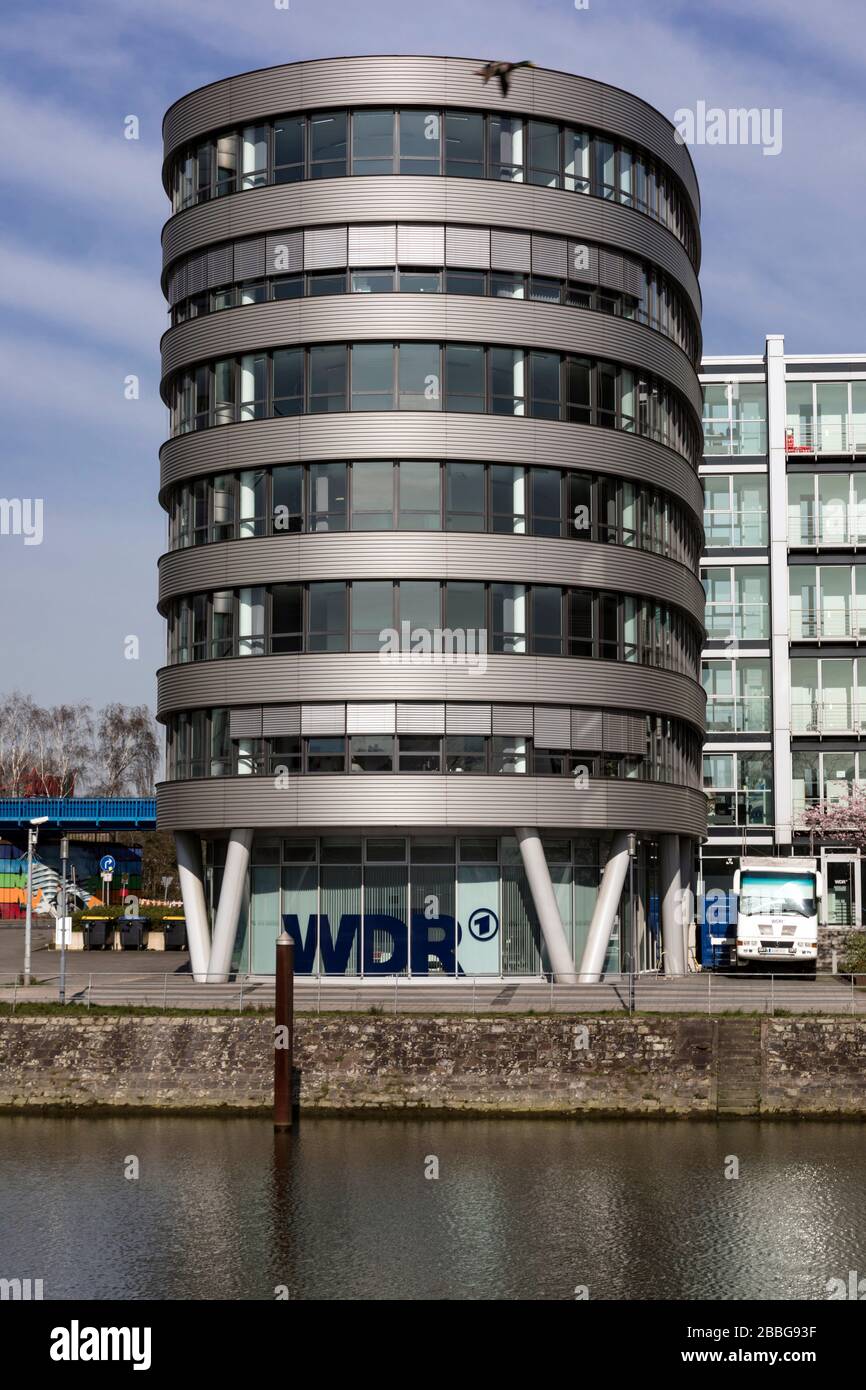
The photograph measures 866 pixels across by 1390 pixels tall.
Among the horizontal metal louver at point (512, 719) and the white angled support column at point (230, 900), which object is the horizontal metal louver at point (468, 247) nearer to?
the horizontal metal louver at point (512, 719)

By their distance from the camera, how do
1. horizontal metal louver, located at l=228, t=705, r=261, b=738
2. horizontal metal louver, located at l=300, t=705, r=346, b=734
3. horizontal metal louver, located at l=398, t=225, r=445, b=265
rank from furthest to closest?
horizontal metal louver, located at l=228, t=705, r=261, b=738
horizontal metal louver, located at l=398, t=225, r=445, b=265
horizontal metal louver, located at l=300, t=705, r=346, b=734

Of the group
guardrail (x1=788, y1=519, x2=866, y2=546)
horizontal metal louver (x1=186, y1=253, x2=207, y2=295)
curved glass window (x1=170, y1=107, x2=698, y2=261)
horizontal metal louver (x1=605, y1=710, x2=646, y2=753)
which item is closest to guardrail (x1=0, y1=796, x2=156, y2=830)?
guardrail (x1=788, y1=519, x2=866, y2=546)

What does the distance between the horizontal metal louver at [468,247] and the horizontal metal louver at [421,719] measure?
39.2 ft

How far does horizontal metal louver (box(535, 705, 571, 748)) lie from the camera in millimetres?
48281

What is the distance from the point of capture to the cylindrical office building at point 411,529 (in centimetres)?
4766

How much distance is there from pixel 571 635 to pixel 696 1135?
16.4 metres

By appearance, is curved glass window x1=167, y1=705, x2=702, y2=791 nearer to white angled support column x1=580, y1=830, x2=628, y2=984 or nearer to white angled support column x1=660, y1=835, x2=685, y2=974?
white angled support column x1=580, y1=830, x2=628, y2=984

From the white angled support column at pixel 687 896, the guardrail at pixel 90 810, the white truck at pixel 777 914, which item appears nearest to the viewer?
the white truck at pixel 777 914

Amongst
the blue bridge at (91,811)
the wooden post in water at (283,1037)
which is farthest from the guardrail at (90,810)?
the wooden post in water at (283,1037)

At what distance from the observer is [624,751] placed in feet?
164

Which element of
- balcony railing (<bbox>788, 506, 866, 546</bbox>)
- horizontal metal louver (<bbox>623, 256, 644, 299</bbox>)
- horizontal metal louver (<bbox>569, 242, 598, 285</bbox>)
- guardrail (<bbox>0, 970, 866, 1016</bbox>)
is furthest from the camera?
balcony railing (<bbox>788, 506, 866, 546</bbox>)

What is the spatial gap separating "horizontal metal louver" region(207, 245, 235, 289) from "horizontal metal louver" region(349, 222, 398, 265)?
3.79 m
